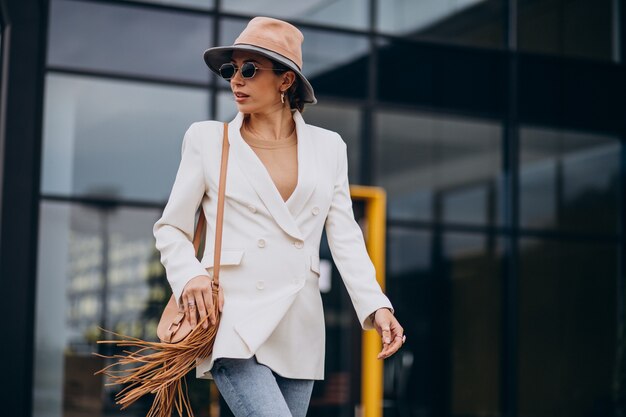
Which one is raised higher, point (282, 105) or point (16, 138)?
point (16, 138)

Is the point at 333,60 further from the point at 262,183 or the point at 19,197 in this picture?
the point at 262,183

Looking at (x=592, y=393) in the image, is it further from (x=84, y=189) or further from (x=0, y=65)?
(x=0, y=65)

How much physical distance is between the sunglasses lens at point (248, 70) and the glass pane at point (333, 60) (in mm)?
5750

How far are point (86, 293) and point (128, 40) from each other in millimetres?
2119

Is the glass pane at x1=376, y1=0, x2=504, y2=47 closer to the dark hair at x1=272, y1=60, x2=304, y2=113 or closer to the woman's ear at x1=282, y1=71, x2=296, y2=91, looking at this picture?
the dark hair at x1=272, y1=60, x2=304, y2=113

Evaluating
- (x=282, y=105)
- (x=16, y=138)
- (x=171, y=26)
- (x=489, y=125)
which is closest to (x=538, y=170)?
Result: (x=489, y=125)

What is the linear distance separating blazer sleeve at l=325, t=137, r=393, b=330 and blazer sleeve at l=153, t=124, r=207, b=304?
47cm

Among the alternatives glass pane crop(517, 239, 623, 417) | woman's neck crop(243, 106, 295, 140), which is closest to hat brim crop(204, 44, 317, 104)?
woman's neck crop(243, 106, 295, 140)

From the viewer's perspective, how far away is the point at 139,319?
8.31 metres

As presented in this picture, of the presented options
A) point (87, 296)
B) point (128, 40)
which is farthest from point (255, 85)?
point (128, 40)

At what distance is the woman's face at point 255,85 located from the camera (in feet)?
10.9

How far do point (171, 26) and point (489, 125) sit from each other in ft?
10.2

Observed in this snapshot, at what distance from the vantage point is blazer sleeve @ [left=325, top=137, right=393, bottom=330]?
10.8ft

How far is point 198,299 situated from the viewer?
310 cm
